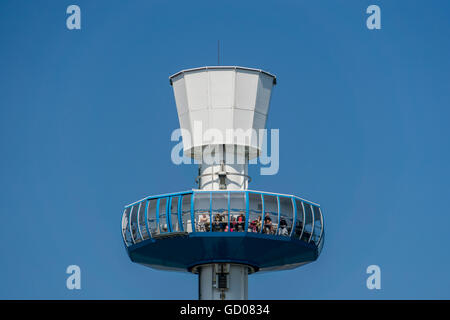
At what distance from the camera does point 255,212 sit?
274 feet

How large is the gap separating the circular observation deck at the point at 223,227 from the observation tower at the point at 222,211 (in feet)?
0.23

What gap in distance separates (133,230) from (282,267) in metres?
12.1

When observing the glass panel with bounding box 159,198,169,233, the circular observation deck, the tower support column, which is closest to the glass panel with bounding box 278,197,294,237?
the circular observation deck

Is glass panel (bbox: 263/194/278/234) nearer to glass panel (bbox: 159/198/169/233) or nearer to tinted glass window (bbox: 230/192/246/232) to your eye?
tinted glass window (bbox: 230/192/246/232)

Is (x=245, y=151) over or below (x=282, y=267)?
over

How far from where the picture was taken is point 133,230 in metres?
86.2

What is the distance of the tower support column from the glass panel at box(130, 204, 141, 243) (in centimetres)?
561

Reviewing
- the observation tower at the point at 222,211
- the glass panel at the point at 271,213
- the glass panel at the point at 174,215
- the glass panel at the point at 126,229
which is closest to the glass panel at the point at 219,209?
the observation tower at the point at 222,211

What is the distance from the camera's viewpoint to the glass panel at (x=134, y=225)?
85.8m
